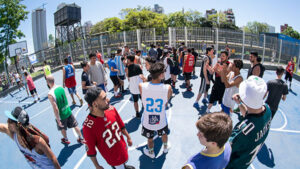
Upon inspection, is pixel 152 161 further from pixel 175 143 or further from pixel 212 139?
pixel 212 139

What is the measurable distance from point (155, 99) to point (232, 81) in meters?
2.23

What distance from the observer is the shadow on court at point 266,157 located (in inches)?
152

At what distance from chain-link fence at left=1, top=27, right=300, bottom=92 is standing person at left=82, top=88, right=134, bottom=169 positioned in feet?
43.8

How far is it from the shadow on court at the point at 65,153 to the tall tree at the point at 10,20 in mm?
27560

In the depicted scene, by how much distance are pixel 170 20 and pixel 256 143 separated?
2171 inches

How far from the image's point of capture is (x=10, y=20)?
23516 mm

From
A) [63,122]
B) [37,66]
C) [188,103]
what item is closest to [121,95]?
[188,103]

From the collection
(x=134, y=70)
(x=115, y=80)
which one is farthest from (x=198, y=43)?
(x=134, y=70)

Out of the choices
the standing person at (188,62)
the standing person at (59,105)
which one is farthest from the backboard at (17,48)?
the standing person at (188,62)

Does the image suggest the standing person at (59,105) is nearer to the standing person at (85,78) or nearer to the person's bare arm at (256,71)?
the standing person at (85,78)

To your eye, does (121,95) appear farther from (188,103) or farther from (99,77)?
(188,103)

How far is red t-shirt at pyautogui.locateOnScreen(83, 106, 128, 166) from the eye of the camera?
7.73ft

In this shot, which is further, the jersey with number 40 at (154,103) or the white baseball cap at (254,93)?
the jersey with number 40 at (154,103)

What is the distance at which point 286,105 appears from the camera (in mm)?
6852
